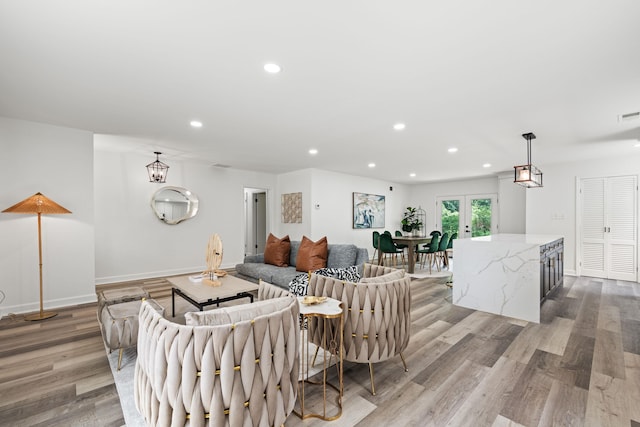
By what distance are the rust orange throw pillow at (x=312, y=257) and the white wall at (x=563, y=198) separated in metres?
5.32

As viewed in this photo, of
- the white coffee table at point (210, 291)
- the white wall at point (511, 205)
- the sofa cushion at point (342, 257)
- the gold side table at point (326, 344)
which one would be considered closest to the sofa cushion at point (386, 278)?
the gold side table at point (326, 344)

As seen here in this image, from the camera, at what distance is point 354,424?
5.82 ft

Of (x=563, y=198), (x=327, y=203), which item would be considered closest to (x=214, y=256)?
(x=327, y=203)

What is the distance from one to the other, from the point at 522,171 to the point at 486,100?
5.99 ft

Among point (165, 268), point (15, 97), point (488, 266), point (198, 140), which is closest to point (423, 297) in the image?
point (488, 266)

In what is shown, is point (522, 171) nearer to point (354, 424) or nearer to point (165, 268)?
point (354, 424)

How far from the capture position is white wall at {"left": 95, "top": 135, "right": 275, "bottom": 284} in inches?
211

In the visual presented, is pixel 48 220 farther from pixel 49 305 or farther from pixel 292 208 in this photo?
pixel 292 208

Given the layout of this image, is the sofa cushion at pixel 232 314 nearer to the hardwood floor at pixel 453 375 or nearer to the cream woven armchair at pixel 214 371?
the cream woven armchair at pixel 214 371

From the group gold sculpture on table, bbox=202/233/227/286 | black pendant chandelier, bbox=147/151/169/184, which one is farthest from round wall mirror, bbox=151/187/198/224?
gold sculpture on table, bbox=202/233/227/286

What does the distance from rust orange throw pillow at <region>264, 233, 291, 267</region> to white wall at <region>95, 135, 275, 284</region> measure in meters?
2.52

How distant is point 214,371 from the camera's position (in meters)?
1.24

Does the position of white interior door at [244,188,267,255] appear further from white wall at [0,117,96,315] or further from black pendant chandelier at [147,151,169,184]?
white wall at [0,117,96,315]

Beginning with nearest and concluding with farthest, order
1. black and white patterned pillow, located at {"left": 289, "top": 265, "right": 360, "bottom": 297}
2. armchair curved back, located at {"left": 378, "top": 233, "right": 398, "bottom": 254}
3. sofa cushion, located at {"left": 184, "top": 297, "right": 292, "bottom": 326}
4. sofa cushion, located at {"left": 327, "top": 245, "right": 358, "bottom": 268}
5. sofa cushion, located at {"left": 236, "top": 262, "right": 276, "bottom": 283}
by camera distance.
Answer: sofa cushion, located at {"left": 184, "top": 297, "right": 292, "bottom": 326}
black and white patterned pillow, located at {"left": 289, "top": 265, "right": 360, "bottom": 297}
sofa cushion, located at {"left": 327, "top": 245, "right": 358, "bottom": 268}
sofa cushion, located at {"left": 236, "top": 262, "right": 276, "bottom": 283}
armchair curved back, located at {"left": 378, "top": 233, "right": 398, "bottom": 254}
